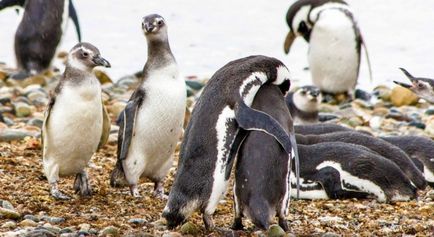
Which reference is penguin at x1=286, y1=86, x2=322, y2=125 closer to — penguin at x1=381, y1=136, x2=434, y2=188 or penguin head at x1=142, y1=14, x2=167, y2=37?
penguin at x1=381, y1=136, x2=434, y2=188

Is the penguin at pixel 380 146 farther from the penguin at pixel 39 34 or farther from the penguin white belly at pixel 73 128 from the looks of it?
the penguin at pixel 39 34

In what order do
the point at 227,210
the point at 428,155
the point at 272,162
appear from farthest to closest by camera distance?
the point at 428,155, the point at 227,210, the point at 272,162

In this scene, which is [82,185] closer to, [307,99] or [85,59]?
[85,59]

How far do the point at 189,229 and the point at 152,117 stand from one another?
1.47 metres

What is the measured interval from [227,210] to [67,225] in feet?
3.98

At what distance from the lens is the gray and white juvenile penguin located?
6.65 metres

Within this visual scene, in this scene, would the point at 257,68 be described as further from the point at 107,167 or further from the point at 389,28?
the point at 389,28

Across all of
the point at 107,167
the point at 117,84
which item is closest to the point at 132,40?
the point at 117,84

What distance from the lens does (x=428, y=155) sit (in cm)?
769

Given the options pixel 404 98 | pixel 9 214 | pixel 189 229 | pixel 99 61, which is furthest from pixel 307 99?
pixel 9 214

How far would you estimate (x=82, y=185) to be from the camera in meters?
6.67

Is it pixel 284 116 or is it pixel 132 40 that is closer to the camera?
pixel 284 116

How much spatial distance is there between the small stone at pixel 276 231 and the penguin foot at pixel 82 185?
178 cm

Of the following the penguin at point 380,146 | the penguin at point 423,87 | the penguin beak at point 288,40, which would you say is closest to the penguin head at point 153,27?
the penguin at point 380,146
